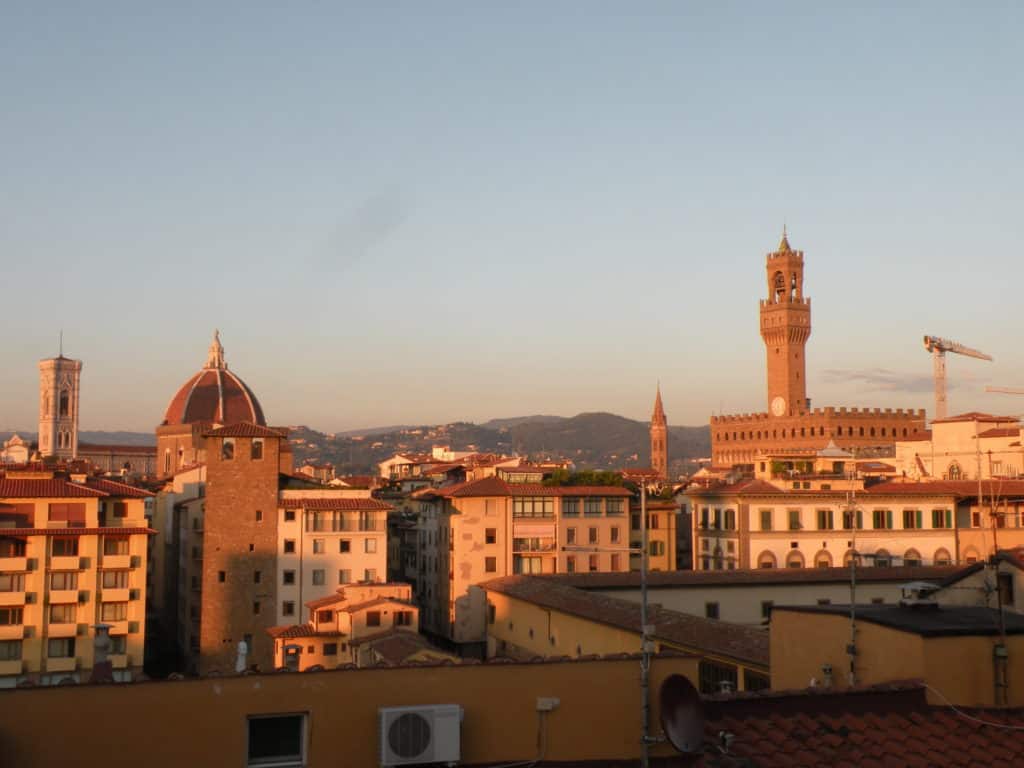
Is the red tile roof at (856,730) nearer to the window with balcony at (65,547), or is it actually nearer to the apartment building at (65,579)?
the apartment building at (65,579)

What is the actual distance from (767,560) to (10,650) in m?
34.2

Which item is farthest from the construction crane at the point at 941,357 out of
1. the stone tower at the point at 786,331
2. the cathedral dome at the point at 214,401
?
the cathedral dome at the point at 214,401

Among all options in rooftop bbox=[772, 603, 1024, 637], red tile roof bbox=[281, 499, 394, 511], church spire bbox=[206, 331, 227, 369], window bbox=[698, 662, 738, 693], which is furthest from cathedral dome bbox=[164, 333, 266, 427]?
rooftop bbox=[772, 603, 1024, 637]

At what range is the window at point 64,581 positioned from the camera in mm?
47344

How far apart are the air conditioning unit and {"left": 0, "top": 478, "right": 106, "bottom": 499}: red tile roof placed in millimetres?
42809

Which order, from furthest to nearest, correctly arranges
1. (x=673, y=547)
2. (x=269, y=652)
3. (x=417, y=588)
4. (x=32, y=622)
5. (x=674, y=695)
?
(x=417, y=588), (x=673, y=547), (x=269, y=652), (x=32, y=622), (x=674, y=695)

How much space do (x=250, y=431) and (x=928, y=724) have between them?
159 ft

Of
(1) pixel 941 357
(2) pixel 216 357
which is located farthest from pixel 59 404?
(1) pixel 941 357

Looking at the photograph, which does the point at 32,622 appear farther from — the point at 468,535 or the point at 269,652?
the point at 468,535

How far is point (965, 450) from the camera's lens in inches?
3095

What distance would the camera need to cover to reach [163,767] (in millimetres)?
9266

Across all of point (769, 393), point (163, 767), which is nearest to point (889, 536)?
point (163, 767)

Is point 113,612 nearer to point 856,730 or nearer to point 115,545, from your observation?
point 115,545

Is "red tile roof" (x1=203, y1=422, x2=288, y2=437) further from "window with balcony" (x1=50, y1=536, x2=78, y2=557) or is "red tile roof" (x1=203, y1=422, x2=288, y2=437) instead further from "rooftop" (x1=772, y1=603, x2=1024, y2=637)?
"rooftop" (x1=772, y1=603, x2=1024, y2=637)
